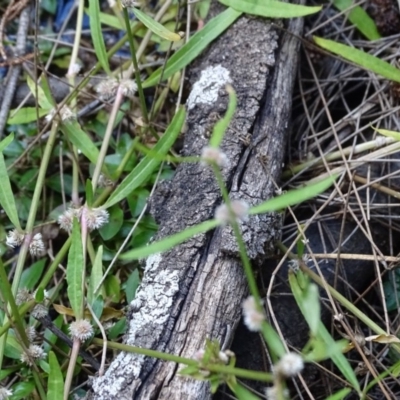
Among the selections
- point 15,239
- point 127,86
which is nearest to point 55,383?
point 15,239

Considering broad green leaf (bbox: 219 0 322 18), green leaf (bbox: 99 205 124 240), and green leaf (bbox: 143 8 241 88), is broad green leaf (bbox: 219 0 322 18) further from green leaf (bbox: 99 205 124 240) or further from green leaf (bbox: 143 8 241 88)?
green leaf (bbox: 99 205 124 240)

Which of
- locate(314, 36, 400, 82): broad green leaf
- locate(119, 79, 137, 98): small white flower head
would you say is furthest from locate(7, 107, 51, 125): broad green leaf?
locate(314, 36, 400, 82): broad green leaf

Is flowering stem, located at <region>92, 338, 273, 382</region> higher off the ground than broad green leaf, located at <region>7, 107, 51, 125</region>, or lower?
lower

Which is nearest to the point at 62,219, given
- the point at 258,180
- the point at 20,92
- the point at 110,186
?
the point at 110,186

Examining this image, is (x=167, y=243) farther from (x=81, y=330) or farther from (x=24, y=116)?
(x=24, y=116)

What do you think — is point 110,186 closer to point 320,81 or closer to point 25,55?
point 25,55

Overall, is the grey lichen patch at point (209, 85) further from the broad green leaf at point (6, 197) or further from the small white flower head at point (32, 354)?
the small white flower head at point (32, 354)
